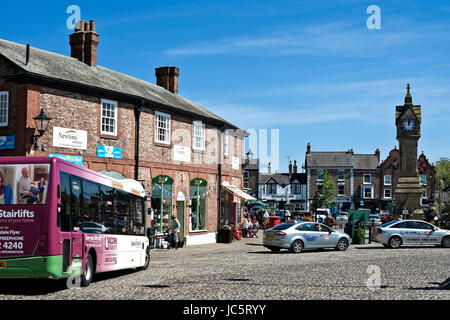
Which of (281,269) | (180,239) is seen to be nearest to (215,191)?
(180,239)

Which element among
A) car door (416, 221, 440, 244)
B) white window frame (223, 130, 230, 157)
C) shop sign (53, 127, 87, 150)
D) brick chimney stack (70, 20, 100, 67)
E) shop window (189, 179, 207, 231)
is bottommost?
car door (416, 221, 440, 244)

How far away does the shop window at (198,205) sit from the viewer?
105ft

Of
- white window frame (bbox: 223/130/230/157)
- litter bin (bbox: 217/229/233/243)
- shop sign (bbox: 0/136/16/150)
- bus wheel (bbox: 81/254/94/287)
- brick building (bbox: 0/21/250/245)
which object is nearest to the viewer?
bus wheel (bbox: 81/254/94/287)

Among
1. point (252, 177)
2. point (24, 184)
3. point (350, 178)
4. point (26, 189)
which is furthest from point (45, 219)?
point (252, 177)

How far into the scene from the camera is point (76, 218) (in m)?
12.7

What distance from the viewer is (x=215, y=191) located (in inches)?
1356

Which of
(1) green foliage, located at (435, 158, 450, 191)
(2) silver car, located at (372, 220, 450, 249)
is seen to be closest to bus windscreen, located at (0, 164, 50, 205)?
(2) silver car, located at (372, 220, 450, 249)

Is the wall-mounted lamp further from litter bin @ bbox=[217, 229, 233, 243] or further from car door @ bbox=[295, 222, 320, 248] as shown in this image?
litter bin @ bbox=[217, 229, 233, 243]

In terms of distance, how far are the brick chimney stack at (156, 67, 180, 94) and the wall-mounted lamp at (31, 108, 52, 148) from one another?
1553 centimetres

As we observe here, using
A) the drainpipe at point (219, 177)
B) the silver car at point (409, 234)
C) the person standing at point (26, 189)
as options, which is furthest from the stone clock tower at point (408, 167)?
the person standing at point (26, 189)

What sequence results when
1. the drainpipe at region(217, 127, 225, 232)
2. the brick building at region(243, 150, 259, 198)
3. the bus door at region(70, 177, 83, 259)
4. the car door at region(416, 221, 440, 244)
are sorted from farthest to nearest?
the brick building at region(243, 150, 259, 198) → the drainpipe at region(217, 127, 225, 232) → the car door at region(416, 221, 440, 244) → the bus door at region(70, 177, 83, 259)

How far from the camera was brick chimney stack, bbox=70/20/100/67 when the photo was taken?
28.4 m

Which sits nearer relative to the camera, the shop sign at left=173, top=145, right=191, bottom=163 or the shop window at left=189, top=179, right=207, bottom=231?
the shop sign at left=173, top=145, right=191, bottom=163
